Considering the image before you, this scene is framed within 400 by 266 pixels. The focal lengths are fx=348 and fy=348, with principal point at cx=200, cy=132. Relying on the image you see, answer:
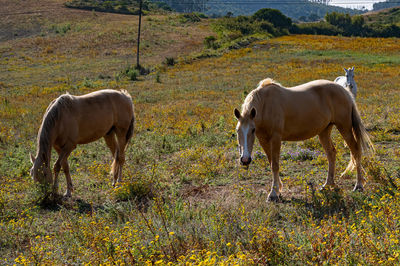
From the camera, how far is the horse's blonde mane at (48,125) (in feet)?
21.1

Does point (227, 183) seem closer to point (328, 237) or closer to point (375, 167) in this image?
point (375, 167)

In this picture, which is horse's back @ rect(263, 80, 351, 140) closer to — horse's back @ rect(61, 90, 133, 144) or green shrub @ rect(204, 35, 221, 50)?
horse's back @ rect(61, 90, 133, 144)

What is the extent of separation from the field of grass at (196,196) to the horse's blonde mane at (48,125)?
2.35 feet

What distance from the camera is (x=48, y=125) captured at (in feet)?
21.8

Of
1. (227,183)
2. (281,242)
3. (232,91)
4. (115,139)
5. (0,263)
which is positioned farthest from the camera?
(232,91)

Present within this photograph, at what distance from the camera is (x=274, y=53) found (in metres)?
39.8

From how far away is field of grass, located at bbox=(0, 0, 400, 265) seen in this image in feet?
13.0

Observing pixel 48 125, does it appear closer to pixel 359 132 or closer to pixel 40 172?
pixel 40 172

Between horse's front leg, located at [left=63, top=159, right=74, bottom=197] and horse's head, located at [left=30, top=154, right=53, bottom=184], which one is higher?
horse's head, located at [left=30, top=154, right=53, bottom=184]

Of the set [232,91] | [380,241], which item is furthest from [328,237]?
[232,91]

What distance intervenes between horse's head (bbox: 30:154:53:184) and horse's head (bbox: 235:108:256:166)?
354 centimetres

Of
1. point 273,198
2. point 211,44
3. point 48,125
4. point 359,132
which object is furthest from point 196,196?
point 211,44

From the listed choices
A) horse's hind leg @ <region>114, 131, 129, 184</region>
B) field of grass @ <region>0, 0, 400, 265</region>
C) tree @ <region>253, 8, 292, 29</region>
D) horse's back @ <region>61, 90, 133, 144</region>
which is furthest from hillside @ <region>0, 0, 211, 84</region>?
horse's hind leg @ <region>114, 131, 129, 184</region>

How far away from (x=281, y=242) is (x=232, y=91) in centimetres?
1741
